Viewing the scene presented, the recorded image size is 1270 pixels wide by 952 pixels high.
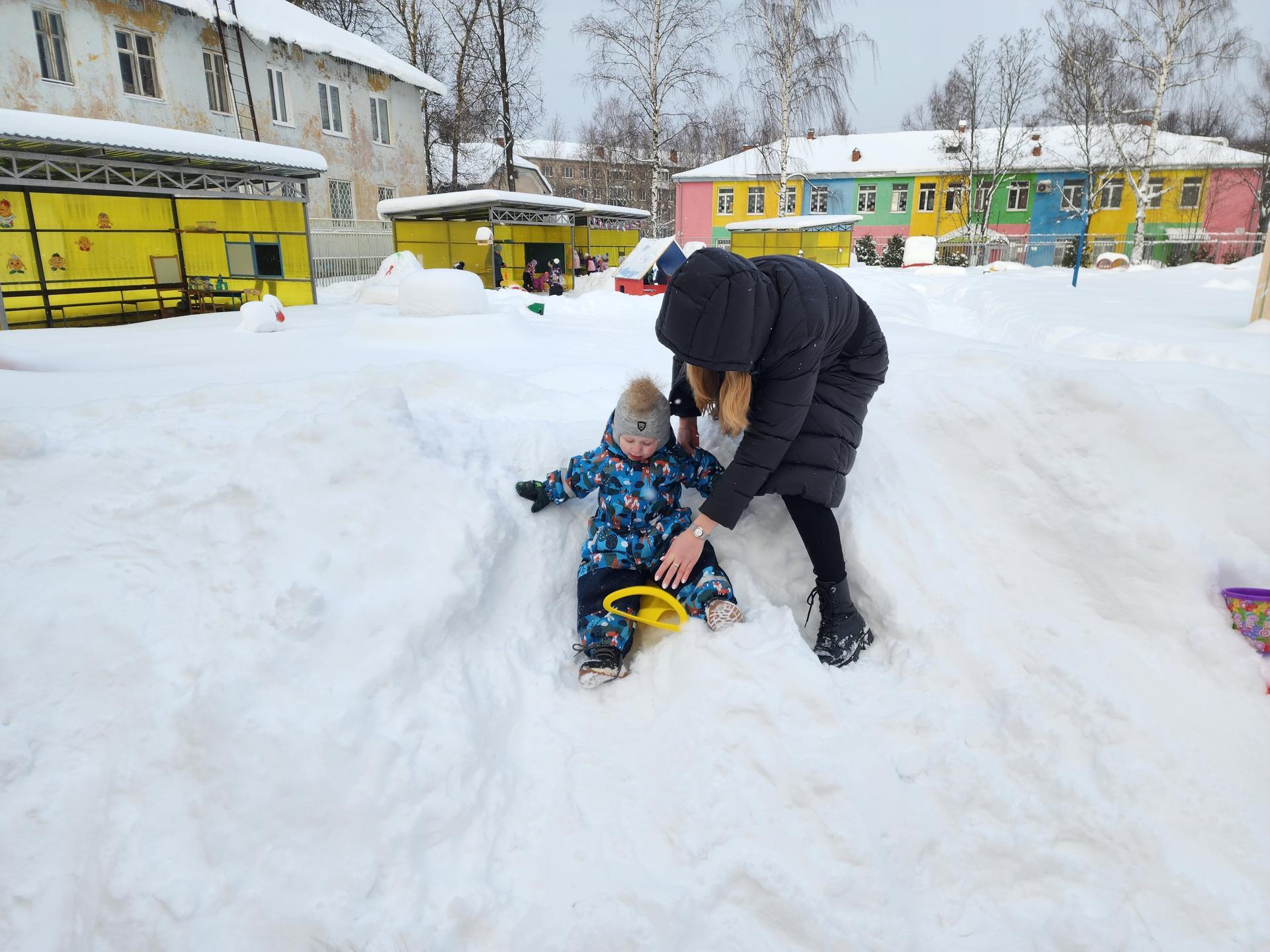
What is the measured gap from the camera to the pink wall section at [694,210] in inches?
1455

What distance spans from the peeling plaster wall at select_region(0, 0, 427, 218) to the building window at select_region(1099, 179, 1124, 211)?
96.9ft

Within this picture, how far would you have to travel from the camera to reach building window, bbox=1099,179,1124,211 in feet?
105

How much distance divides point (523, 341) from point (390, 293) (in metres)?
6.79

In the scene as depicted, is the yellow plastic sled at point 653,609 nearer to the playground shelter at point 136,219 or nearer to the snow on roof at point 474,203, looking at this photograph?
the playground shelter at point 136,219

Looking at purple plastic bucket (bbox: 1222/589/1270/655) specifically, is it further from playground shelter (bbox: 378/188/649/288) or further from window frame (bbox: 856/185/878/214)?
window frame (bbox: 856/185/878/214)

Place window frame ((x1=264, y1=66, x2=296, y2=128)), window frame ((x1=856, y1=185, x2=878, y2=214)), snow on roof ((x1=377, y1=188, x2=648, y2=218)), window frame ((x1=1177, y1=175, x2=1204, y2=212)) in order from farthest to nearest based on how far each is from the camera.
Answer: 1. window frame ((x1=856, y1=185, x2=878, y2=214))
2. window frame ((x1=1177, y1=175, x2=1204, y2=212))
3. window frame ((x1=264, y1=66, x2=296, y2=128))
4. snow on roof ((x1=377, y1=188, x2=648, y2=218))

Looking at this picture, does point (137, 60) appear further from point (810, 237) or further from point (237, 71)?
point (810, 237)

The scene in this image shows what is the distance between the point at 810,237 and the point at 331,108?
52.8ft

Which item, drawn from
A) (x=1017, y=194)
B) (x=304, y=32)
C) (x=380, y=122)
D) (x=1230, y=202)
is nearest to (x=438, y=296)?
(x=304, y=32)

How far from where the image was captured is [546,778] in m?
2.13

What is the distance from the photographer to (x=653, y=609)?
103 inches

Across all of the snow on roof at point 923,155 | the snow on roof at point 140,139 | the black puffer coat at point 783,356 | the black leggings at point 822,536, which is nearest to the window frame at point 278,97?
the snow on roof at point 140,139

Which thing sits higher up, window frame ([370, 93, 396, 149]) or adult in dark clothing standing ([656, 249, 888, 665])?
window frame ([370, 93, 396, 149])

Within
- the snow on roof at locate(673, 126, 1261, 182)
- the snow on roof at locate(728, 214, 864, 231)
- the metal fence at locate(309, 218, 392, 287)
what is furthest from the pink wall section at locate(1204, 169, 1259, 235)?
the metal fence at locate(309, 218, 392, 287)
